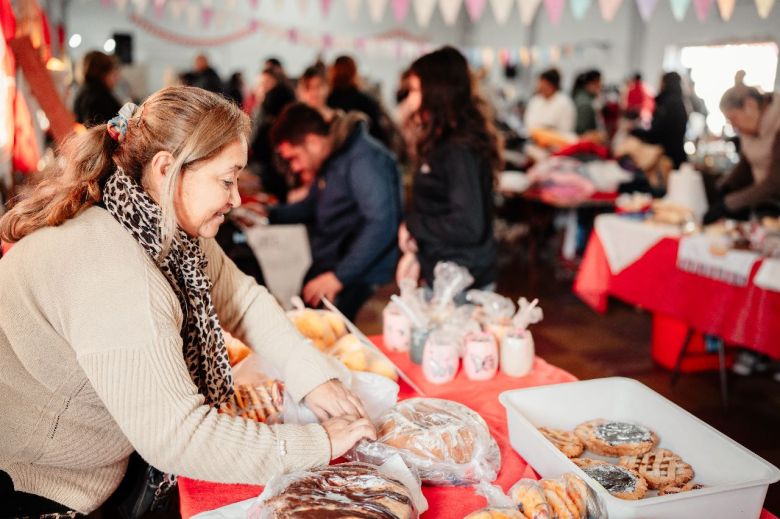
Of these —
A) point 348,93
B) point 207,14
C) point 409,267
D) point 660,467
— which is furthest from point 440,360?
point 207,14

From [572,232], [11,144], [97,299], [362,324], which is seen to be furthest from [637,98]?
[97,299]

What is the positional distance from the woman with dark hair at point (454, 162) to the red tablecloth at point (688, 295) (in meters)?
1.29

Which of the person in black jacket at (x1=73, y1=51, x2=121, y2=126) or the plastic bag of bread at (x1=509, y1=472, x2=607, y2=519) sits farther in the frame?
the person in black jacket at (x1=73, y1=51, x2=121, y2=126)

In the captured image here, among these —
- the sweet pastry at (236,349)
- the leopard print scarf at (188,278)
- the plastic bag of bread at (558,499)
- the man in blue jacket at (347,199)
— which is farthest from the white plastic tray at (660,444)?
the man in blue jacket at (347,199)

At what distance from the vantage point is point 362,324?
4.69 m

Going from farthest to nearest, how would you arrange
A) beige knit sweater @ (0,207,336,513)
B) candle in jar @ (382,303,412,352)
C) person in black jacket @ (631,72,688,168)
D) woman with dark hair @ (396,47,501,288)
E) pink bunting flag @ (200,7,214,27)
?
1. pink bunting flag @ (200,7,214,27)
2. person in black jacket @ (631,72,688,168)
3. woman with dark hair @ (396,47,501,288)
4. candle in jar @ (382,303,412,352)
5. beige knit sweater @ (0,207,336,513)

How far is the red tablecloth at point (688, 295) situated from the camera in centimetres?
299

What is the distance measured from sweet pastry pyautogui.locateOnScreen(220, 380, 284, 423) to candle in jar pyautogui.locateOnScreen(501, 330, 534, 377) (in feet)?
1.93

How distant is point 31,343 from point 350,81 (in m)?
4.53

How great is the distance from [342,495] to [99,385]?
45 centimetres

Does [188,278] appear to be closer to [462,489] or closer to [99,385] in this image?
[99,385]

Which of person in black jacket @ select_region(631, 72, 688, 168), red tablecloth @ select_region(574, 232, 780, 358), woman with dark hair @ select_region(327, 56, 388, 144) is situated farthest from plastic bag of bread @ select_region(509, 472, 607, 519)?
person in black jacket @ select_region(631, 72, 688, 168)

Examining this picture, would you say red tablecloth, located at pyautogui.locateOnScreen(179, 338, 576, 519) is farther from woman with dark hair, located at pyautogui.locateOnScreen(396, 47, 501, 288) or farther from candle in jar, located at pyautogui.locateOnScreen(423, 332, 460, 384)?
woman with dark hair, located at pyautogui.locateOnScreen(396, 47, 501, 288)

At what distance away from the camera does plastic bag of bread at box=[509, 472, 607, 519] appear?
3.34 feet
